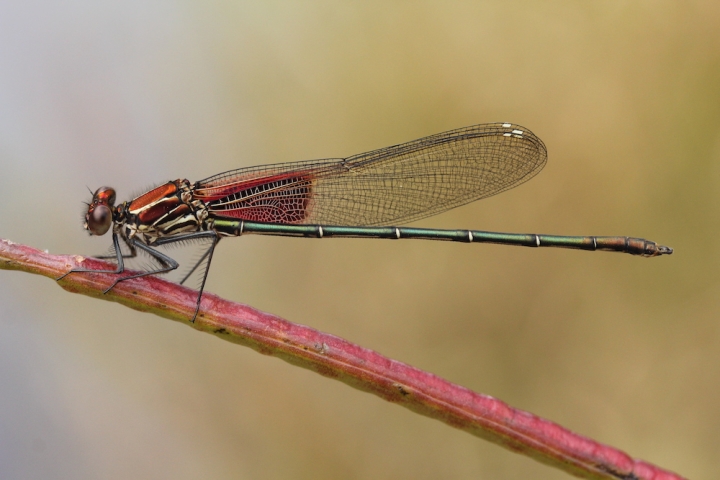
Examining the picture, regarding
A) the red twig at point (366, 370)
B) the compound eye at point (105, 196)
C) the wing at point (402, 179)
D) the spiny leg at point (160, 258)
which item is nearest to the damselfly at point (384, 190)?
the wing at point (402, 179)

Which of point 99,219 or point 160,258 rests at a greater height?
point 99,219

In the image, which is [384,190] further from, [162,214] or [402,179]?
[162,214]


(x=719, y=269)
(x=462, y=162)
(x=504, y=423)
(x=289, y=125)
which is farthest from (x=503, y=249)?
(x=504, y=423)

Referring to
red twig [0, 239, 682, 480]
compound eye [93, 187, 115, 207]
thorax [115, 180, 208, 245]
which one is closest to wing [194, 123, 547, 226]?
thorax [115, 180, 208, 245]

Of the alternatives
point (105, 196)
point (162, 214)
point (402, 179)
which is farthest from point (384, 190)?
point (105, 196)

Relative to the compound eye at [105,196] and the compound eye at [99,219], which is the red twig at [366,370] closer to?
the compound eye at [99,219]

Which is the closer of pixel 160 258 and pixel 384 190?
pixel 160 258

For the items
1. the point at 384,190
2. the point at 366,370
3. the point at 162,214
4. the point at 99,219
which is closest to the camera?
the point at 366,370
